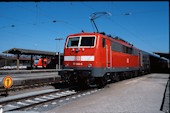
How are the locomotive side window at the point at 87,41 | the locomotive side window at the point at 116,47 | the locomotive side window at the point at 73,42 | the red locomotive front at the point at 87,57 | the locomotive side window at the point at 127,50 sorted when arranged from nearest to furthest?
the red locomotive front at the point at 87,57 < the locomotive side window at the point at 87,41 < the locomotive side window at the point at 73,42 < the locomotive side window at the point at 116,47 < the locomotive side window at the point at 127,50

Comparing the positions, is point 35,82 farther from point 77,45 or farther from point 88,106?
point 88,106

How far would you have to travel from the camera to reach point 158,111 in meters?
8.62

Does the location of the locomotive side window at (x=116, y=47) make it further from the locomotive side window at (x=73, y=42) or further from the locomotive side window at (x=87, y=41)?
the locomotive side window at (x=73, y=42)

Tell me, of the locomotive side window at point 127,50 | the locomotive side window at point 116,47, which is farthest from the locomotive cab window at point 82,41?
the locomotive side window at point 127,50

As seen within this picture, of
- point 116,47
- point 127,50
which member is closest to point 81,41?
point 116,47

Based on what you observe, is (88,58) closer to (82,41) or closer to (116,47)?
(82,41)

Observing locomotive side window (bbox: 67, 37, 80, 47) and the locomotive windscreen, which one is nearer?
the locomotive windscreen

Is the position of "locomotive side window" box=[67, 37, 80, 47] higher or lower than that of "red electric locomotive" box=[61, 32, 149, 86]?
higher

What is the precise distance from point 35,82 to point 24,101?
27.3 ft

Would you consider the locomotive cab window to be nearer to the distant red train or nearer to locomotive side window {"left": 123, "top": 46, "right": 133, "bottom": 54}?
the distant red train

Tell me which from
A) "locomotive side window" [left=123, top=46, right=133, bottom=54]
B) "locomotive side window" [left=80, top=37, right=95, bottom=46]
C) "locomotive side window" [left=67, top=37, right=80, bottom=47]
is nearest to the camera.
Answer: "locomotive side window" [left=80, top=37, right=95, bottom=46]

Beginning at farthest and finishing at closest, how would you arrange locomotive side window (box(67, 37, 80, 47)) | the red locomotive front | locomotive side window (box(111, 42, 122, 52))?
locomotive side window (box(111, 42, 122, 52)) → locomotive side window (box(67, 37, 80, 47)) → the red locomotive front

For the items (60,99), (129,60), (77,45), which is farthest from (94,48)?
(129,60)

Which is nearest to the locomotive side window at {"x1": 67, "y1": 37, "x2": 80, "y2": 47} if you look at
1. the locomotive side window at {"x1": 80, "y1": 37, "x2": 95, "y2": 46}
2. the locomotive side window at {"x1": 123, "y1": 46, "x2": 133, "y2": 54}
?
the locomotive side window at {"x1": 80, "y1": 37, "x2": 95, "y2": 46}
